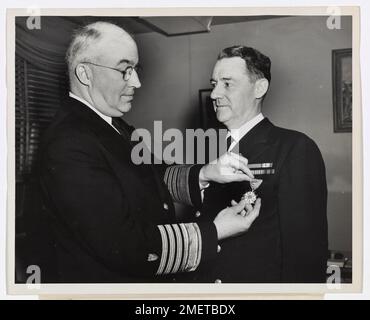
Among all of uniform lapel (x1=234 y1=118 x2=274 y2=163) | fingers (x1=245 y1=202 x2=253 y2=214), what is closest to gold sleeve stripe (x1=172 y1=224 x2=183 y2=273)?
fingers (x1=245 y1=202 x2=253 y2=214)

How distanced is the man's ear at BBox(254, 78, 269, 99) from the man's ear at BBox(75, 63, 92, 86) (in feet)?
1.83

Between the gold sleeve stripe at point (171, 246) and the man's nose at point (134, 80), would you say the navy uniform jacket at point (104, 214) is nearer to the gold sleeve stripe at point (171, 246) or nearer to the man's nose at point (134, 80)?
the gold sleeve stripe at point (171, 246)

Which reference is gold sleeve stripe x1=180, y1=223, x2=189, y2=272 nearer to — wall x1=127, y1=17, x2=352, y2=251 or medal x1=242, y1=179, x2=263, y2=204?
medal x1=242, y1=179, x2=263, y2=204

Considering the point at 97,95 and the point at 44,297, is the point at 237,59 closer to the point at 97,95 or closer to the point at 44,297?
the point at 97,95

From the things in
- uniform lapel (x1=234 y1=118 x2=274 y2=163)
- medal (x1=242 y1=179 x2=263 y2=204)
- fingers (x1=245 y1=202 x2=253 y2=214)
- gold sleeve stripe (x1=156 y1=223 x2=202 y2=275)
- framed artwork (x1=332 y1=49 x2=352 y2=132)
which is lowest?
gold sleeve stripe (x1=156 y1=223 x2=202 y2=275)

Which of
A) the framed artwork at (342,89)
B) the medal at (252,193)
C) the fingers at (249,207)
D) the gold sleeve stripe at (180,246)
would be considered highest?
the framed artwork at (342,89)

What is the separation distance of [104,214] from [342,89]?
90cm

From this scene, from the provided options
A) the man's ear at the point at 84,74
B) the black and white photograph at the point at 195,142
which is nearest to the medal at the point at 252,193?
the black and white photograph at the point at 195,142

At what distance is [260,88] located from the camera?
143cm

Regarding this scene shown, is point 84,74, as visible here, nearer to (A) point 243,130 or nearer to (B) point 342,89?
(A) point 243,130

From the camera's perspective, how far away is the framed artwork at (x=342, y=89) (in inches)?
56.5

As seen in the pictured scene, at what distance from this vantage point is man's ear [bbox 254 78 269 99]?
1.43 m
